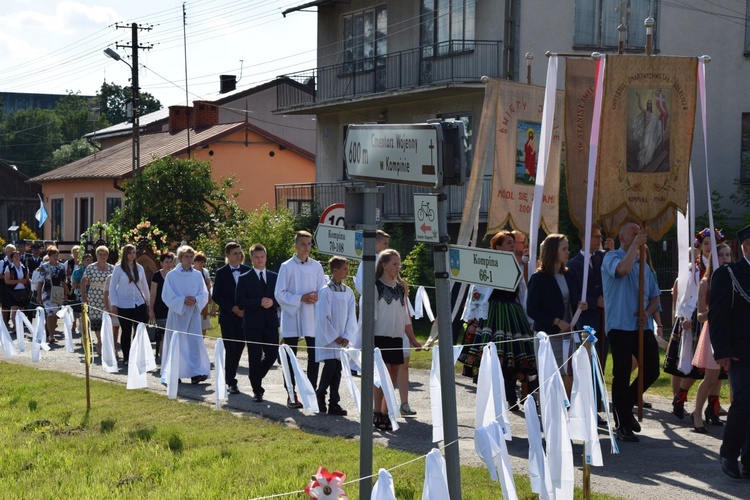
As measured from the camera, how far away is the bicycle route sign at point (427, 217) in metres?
5.62

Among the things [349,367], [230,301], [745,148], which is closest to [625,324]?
[349,367]

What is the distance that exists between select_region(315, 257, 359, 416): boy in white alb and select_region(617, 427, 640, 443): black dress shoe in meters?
3.06

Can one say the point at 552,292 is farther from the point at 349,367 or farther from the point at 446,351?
the point at 446,351

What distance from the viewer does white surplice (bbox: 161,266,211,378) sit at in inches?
579

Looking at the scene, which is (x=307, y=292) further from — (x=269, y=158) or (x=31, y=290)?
(x=269, y=158)

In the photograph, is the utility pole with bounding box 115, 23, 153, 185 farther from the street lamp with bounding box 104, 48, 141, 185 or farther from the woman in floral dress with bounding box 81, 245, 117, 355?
the woman in floral dress with bounding box 81, 245, 117, 355

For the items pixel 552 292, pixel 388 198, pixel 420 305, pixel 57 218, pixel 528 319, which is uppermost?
pixel 388 198

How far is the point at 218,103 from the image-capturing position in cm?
5353

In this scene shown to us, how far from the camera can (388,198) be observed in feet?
97.6

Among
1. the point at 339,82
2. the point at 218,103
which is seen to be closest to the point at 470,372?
the point at 339,82

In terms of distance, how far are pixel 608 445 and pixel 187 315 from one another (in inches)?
267

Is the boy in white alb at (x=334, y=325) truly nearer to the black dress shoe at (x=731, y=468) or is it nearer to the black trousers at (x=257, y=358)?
the black trousers at (x=257, y=358)

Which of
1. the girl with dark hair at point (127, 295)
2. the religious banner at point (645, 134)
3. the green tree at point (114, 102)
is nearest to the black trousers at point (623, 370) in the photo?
the religious banner at point (645, 134)

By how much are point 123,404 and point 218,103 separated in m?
42.0
